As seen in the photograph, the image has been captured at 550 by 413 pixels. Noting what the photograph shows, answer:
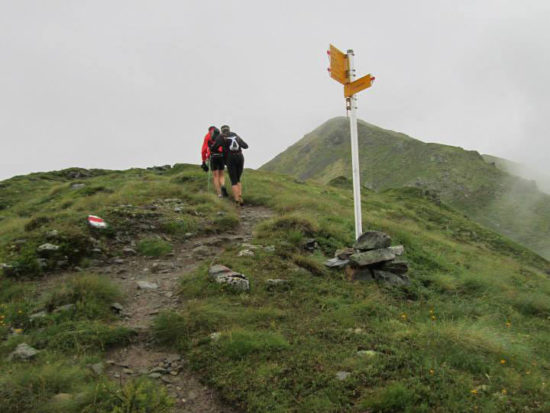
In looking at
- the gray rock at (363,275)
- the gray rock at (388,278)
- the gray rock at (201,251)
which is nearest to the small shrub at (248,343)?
the gray rock at (363,275)

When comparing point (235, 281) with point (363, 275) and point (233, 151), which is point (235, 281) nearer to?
point (363, 275)

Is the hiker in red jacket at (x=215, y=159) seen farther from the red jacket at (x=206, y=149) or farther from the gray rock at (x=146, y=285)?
the gray rock at (x=146, y=285)

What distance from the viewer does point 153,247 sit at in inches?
369

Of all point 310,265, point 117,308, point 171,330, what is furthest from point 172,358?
point 310,265

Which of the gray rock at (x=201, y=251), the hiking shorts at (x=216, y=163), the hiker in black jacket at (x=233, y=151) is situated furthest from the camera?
the hiking shorts at (x=216, y=163)

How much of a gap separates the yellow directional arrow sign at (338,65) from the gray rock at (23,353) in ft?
24.9

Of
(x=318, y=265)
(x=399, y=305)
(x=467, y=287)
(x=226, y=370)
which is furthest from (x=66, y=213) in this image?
(x=467, y=287)

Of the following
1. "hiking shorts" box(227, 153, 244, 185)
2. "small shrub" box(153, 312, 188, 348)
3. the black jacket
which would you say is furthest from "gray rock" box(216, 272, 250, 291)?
the black jacket

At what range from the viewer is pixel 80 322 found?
5734 millimetres

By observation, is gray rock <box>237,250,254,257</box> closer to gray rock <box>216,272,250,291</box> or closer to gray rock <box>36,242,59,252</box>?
gray rock <box>216,272,250,291</box>

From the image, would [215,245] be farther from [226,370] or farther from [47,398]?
[47,398]

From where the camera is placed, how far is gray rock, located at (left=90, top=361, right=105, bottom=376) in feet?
15.3

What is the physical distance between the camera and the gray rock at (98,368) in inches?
184

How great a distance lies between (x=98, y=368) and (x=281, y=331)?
246 cm
